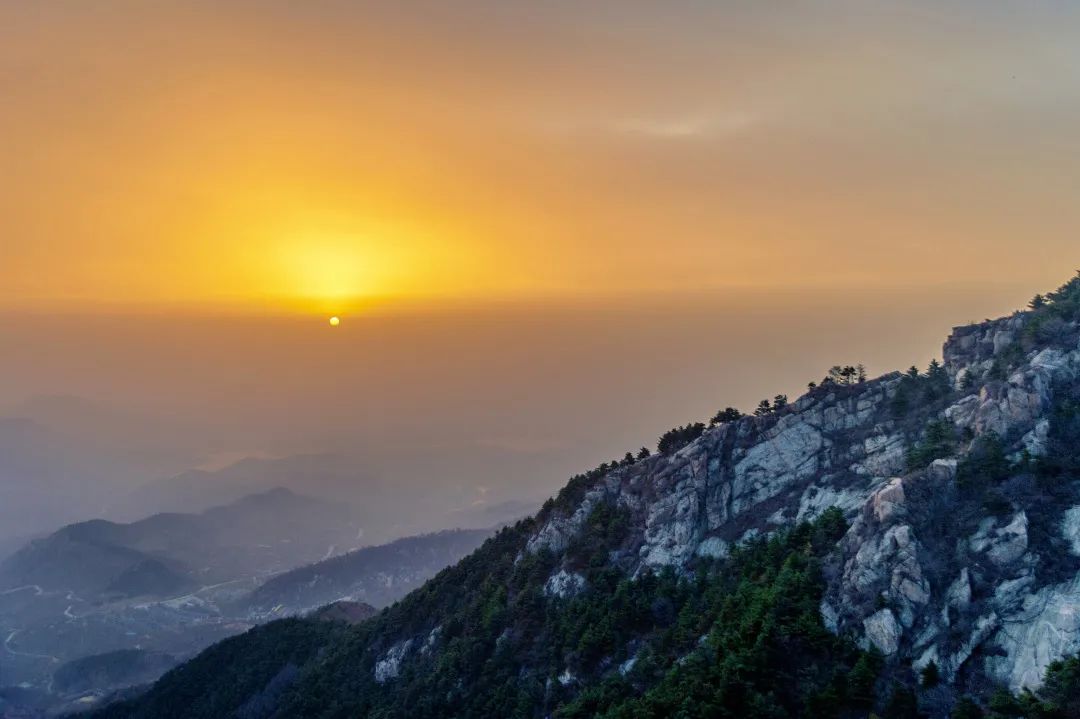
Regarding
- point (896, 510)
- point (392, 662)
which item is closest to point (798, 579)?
point (896, 510)

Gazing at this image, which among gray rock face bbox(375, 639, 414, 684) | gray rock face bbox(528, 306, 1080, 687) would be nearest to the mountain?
gray rock face bbox(528, 306, 1080, 687)

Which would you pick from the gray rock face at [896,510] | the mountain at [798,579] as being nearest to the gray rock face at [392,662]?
the mountain at [798,579]

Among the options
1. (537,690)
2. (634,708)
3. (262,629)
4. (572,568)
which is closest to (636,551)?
(572,568)

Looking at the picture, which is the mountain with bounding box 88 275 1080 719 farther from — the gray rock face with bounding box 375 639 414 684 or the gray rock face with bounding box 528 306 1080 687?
the gray rock face with bounding box 375 639 414 684

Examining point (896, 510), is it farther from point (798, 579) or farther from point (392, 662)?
point (392, 662)

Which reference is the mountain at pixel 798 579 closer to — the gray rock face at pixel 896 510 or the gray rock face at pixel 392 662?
the gray rock face at pixel 896 510
